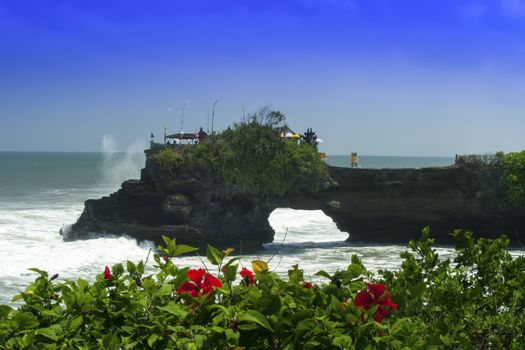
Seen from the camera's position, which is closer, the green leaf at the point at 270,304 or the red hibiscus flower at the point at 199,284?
the green leaf at the point at 270,304

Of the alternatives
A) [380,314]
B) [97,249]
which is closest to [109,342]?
[380,314]

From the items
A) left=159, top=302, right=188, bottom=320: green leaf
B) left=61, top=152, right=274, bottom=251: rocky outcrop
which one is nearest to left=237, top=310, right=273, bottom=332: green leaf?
left=159, top=302, right=188, bottom=320: green leaf

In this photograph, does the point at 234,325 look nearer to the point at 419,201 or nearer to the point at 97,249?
the point at 97,249

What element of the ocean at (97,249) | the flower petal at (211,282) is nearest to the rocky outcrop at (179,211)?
the ocean at (97,249)

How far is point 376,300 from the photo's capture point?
2910mm

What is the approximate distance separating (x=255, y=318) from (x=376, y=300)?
2.18ft

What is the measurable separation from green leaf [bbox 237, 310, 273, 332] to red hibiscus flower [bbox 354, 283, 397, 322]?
0.50m

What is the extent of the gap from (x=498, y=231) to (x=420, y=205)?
169 inches

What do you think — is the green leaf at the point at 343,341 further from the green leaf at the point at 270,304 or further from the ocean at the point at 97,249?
the ocean at the point at 97,249

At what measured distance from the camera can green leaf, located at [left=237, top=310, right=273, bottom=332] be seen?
8.48 ft

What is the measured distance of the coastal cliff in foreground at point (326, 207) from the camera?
27.6 meters

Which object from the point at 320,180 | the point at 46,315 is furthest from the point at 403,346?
the point at 320,180

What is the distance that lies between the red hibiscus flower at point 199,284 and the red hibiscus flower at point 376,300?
696 millimetres

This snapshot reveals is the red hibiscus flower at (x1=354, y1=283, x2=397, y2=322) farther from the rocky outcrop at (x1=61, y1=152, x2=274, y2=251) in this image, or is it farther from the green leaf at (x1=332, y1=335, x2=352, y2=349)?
the rocky outcrop at (x1=61, y1=152, x2=274, y2=251)
